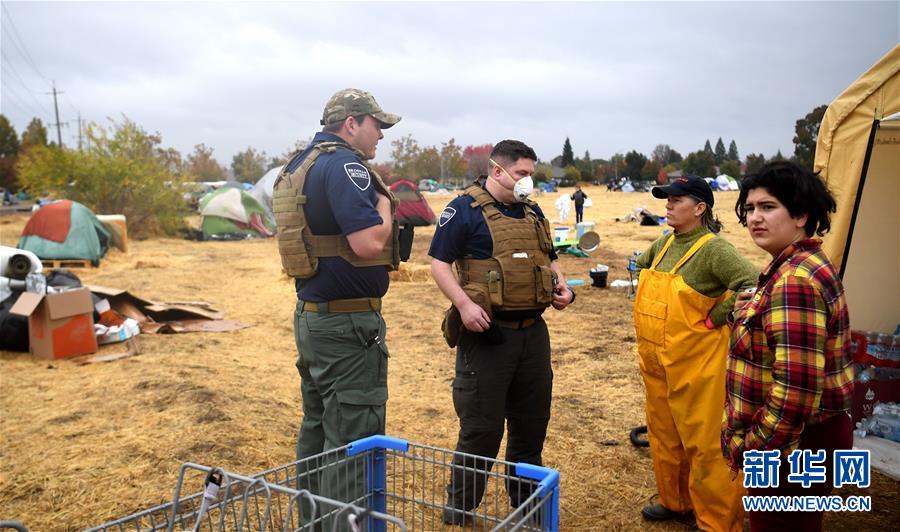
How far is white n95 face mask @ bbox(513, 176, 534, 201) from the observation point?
131 inches

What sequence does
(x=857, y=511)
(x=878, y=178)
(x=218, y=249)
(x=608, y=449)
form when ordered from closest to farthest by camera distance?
(x=857, y=511) < (x=608, y=449) < (x=878, y=178) < (x=218, y=249)

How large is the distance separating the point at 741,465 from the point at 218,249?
19.7m

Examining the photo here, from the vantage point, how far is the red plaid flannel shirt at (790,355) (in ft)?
6.72

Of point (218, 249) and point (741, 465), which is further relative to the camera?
point (218, 249)

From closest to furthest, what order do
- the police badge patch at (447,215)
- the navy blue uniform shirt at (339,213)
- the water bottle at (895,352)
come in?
the navy blue uniform shirt at (339,213), the police badge patch at (447,215), the water bottle at (895,352)

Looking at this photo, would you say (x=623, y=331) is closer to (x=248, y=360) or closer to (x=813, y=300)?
(x=248, y=360)

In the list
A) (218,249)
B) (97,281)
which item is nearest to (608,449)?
(97,281)

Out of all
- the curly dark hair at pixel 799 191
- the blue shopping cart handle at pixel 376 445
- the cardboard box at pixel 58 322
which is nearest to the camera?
the curly dark hair at pixel 799 191

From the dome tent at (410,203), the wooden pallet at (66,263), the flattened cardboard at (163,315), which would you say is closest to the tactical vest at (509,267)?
the flattened cardboard at (163,315)

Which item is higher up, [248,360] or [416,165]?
[416,165]

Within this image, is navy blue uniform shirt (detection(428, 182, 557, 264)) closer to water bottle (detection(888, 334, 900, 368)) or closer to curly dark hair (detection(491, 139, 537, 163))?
curly dark hair (detection(491, 139, 537, 163))

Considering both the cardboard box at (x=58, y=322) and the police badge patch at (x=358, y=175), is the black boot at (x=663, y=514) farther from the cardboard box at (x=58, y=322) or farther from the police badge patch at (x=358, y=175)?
the cardboard box at (x=58, y=322)

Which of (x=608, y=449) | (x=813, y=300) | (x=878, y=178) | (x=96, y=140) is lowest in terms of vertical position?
(x=608, y=449)

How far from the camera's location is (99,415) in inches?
204
